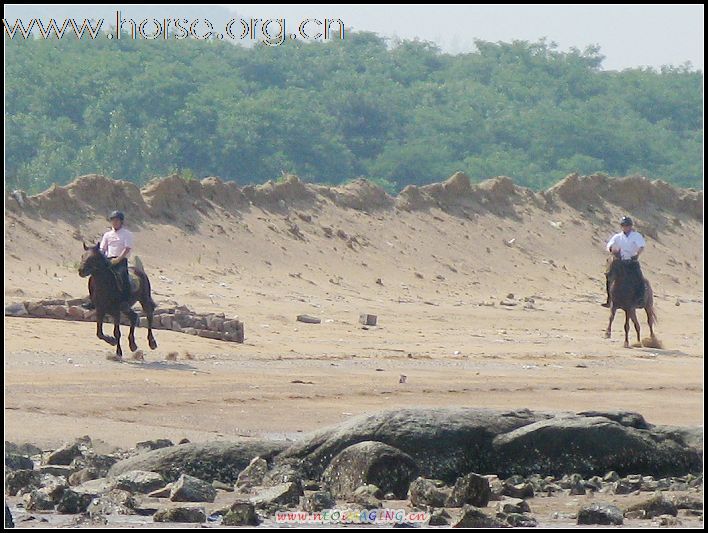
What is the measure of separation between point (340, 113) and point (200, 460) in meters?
45.1

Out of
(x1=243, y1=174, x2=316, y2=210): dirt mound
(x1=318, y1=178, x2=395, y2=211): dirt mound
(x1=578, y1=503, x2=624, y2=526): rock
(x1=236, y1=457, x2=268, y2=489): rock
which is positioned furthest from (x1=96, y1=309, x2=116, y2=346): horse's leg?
(x1=318, y1=178, x2=395, y2=211): dirt mound

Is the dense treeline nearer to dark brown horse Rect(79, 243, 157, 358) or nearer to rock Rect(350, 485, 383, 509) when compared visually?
dark brown horse Rect(79, 243, 157, 358)

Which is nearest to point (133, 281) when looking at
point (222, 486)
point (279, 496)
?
point (222, 486)

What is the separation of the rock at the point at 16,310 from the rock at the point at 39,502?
9.90 metres

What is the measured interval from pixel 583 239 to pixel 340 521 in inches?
1008

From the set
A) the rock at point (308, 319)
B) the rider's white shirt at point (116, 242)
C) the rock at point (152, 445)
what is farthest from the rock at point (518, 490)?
the rock at point (308, 319)

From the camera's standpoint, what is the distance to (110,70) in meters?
51.3

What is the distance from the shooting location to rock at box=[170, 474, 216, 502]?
9422 mm

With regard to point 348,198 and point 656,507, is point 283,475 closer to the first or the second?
point 656,507

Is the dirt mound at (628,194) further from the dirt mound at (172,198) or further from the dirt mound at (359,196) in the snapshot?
the dirt mound at (172,198)

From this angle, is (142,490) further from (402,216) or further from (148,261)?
(402,216)

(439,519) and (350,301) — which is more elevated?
(350,301)

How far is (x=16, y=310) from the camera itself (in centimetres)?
1892

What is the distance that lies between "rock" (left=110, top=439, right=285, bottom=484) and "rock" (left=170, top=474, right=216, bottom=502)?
38 cm
